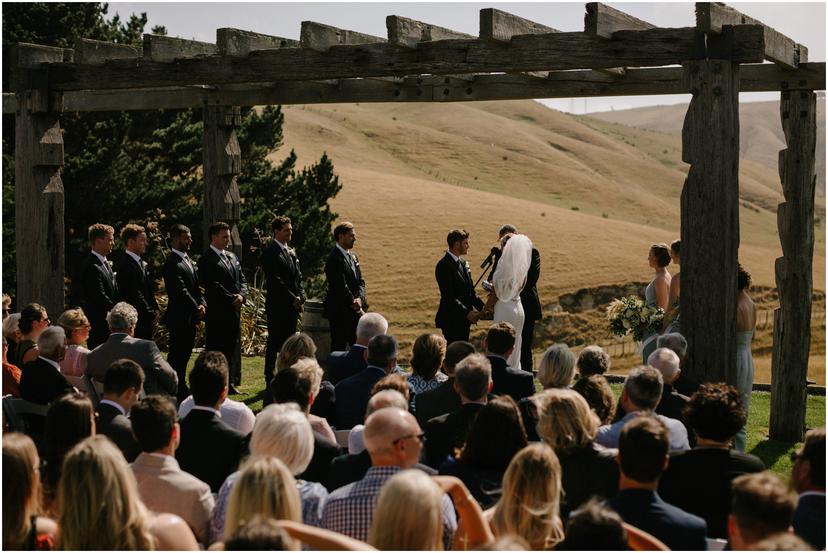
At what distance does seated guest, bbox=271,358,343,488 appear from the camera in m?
6.16

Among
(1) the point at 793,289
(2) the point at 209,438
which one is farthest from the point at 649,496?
(1) the point at 793,289

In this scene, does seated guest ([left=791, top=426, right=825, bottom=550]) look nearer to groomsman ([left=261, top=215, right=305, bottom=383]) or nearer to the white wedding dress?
the white wedding dress

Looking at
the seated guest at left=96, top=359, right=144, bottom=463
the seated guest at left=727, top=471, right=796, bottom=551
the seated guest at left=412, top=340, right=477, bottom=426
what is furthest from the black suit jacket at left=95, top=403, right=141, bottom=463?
the seated guest at left=727, top=471, right=796, bottom=551

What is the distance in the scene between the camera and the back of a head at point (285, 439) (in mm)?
4984

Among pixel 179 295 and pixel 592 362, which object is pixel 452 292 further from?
pixel 592 362

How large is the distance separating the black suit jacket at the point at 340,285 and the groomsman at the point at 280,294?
334mm

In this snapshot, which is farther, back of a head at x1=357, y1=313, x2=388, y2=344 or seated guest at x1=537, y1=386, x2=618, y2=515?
back of a head at x1=357, y1=313, x2=388, y2=344

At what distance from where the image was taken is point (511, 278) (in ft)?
41.1

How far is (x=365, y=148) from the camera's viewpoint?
259 feet

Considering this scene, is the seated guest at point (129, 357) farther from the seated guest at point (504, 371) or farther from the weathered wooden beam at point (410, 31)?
the weathered wooden beam at point (410, 31)

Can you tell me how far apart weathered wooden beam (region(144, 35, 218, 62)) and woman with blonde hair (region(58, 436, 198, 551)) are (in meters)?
7.21

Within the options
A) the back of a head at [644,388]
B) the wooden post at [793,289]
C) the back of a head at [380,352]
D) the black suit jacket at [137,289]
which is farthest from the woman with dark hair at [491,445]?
the black suit jacket at [137,289]

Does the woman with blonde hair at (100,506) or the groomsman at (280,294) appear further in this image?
the groomsman at (280,294)

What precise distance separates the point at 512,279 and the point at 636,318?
1.73 metres
